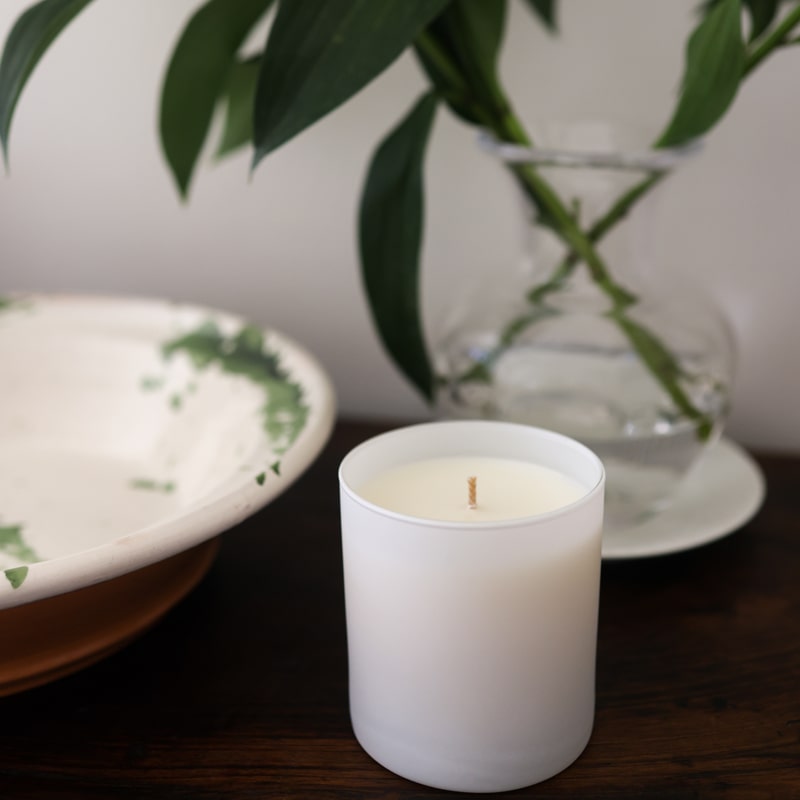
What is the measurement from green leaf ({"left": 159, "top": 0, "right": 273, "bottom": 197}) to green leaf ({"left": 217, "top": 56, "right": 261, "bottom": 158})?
35 mm

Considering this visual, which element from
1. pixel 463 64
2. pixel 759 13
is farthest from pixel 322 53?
pixel 759 13

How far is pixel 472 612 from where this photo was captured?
0.33 meters

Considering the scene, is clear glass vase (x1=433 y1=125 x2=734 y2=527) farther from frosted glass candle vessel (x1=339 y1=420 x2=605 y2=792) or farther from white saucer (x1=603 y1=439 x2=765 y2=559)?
frosted glass candle vessel (x1=339 y1=420 x2=605 y2=792)

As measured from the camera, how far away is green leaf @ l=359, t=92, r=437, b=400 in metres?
0.52

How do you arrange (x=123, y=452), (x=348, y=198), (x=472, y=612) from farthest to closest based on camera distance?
1. (x=348, y=198)
2. (x=123, y=452)
3. (x=472, y=612)

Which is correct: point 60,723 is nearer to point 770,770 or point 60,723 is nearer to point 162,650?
point 162,650

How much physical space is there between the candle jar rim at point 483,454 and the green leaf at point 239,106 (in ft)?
0.90

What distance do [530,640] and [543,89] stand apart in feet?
1.29

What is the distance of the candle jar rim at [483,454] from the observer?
316mm

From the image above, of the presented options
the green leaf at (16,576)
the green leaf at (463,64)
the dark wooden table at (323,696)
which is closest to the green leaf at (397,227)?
the green leaf at (463,64)

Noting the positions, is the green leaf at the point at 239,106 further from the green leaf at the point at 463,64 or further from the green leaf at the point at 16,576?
the green leaf at the point at 16,576

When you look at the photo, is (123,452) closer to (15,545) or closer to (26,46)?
(15,545)

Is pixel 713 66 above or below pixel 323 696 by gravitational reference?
above

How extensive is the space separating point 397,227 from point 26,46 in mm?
196
